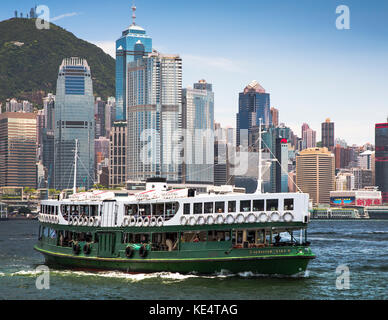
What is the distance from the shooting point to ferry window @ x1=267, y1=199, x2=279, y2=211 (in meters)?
40.2

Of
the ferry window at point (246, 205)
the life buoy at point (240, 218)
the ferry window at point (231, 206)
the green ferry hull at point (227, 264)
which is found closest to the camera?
the green ferry hull at point (227, 264)

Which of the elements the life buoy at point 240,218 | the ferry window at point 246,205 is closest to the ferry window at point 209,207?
the life buoy at point 240,218

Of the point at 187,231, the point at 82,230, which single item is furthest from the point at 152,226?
the point at 82,230

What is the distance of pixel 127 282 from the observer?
A: 41.4 metres

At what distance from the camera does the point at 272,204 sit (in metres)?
40.3

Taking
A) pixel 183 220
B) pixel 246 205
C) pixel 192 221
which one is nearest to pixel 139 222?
pixel 183 220

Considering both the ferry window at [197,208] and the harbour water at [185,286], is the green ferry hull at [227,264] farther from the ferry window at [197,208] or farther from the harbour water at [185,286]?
the ferry window at [197,208]

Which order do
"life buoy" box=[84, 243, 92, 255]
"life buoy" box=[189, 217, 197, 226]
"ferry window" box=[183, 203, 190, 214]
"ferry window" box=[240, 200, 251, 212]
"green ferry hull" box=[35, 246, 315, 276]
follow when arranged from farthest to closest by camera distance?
"life buoy" box=[84, 243, 92, 255] < "ferry window" box=[183, 203, 190, 214] < "life buoy" box=[189, 217, 197, 226] < "ferry window" box=[240, 200, 251, 212] < "green ferry hull" box=[35, 246, 315, 276]

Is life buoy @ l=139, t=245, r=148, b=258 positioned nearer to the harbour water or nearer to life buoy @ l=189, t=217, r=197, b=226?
the harbour water

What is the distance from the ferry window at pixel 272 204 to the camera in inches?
1581

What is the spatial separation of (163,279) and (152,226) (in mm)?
3923

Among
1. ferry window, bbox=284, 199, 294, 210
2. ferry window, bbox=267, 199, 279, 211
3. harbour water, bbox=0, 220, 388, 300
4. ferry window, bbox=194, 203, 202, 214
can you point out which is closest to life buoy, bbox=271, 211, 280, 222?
ferry window, bbox=267, 199, 279, 211

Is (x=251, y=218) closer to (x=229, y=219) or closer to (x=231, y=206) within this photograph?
(x=229, y=219)
